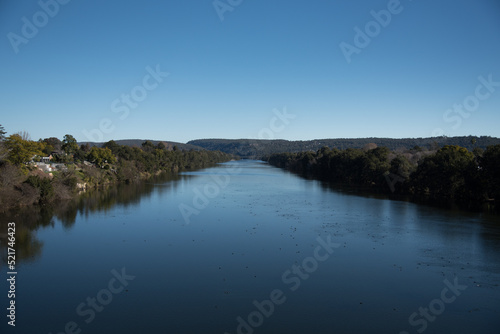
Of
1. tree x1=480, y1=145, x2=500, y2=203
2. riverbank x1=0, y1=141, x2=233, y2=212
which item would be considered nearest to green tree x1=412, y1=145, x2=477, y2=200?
tree x1=480, y1=145, x2=500, y2=203

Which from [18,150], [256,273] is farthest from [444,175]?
[18,150]

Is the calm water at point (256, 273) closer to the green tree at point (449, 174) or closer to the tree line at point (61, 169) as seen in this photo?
the tree line at point (61, 169)

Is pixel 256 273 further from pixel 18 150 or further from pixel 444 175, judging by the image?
pixel 444 175

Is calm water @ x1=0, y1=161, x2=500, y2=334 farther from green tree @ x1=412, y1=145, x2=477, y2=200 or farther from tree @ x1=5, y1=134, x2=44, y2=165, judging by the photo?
green tree @ x1=412, y1=145, x2=477, y2=200

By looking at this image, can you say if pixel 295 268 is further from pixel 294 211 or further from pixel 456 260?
pixel 294 211

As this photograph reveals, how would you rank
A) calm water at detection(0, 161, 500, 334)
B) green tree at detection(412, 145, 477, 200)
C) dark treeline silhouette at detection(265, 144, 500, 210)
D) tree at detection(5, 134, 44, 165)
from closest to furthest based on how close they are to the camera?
calm water at detection(0, 161, 500, 334) → tree at detection(5, 134, 44, 165) → dark treeline silhouette at detection(265, 144, 500, 210) → green tree at detection(412, 145, 477, 200)

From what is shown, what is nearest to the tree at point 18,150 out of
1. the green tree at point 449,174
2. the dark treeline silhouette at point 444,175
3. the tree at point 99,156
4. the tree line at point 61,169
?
the tree line at point 61,169
